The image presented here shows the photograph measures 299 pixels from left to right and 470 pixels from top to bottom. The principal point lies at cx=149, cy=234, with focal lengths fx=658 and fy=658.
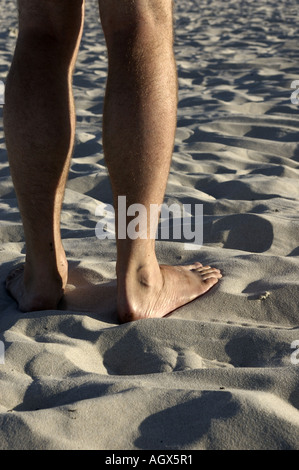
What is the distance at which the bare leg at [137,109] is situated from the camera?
1642 mm

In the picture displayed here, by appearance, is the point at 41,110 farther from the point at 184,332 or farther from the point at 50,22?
the point at 184,332

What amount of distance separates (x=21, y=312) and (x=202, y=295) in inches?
21.1

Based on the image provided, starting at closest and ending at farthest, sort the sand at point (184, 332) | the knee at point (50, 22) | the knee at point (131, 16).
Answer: the sand at point (184, 332) → the knee at point (131, 16) → the knee at point (50, 22)

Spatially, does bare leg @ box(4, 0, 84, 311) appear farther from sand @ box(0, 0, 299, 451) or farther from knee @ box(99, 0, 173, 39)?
sand @ box(0, 0, 299, 451)

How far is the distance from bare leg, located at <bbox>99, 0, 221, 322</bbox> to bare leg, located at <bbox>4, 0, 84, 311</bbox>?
0.58 ft

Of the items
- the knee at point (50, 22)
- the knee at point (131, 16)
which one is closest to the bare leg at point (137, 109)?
the knee at point (131, 16)

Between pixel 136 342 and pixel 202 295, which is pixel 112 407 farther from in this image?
pixel 202 295

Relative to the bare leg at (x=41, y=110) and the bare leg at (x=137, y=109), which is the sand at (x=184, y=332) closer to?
the bare leg at (x=137, y=109)

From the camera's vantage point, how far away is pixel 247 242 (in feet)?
7.84

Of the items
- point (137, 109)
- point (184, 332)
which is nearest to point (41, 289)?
point (184, 332)

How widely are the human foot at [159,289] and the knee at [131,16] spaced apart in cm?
62

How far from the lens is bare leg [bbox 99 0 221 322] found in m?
1.64

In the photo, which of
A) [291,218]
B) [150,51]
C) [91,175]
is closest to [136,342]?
[150,51]

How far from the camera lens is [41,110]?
5.78 feet
